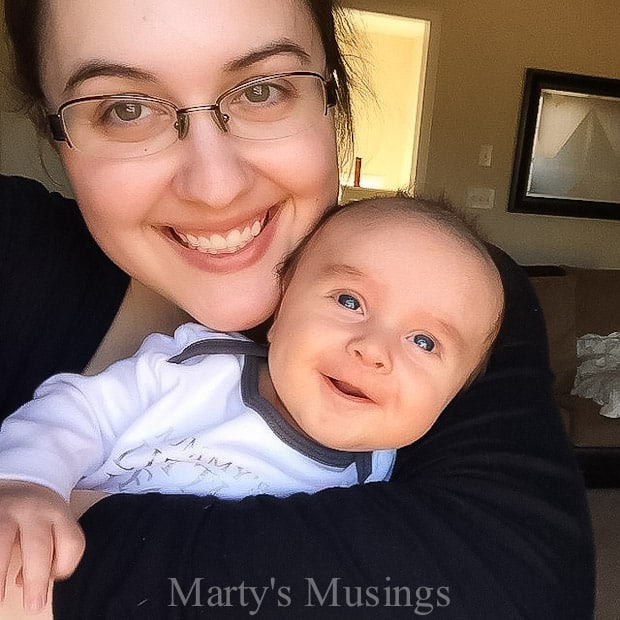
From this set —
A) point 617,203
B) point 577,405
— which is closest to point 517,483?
point 577,405

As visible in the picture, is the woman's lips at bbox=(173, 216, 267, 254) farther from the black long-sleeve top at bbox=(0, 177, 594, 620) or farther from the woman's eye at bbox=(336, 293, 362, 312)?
the black long-sleeve top at bbox=(0, 177, 594, 620)

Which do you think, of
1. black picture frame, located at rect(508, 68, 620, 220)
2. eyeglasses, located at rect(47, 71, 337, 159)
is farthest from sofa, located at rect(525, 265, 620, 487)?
eyeglasses, located at rect(47, 71, 337, 159)

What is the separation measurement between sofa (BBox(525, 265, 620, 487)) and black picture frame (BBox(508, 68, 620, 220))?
46 centimetres

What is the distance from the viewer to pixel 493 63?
12.9 feet

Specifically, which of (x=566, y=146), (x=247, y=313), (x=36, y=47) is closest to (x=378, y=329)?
(x=247, y=313)

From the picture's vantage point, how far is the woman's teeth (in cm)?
89

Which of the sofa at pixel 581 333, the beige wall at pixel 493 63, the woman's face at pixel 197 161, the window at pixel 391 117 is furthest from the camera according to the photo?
the window at pixel 391 117

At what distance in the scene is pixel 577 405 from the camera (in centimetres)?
322

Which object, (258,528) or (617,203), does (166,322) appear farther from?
(617,203)

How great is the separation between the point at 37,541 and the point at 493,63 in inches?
154

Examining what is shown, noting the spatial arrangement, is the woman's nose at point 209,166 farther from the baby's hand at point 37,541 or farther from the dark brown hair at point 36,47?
the baby's hand at point 37,541

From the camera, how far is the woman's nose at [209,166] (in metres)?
0.82

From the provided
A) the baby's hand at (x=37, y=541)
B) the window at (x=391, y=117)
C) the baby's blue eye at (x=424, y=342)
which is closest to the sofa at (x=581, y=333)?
the window at (x=391, y=117)

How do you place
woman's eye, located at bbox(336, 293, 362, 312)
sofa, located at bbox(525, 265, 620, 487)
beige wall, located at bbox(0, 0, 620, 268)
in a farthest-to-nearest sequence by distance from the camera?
beige wall, located at bbox(0, 0, 620, 268), sofa, located at bbox(525, 265, 620, 487), woman's eye, located at bbox(336, 293, 362, 312)
